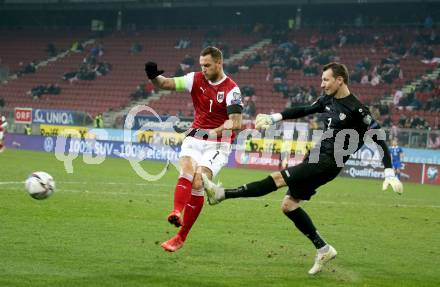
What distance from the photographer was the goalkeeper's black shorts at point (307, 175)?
907 centimetres

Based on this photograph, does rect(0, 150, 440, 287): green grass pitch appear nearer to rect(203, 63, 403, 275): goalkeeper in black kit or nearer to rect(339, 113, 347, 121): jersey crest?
rect(203, 63, 403, 275): goalkeeper in black kit

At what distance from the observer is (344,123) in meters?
9.12

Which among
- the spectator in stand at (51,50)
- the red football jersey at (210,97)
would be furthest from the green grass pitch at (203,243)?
the spectator in stand at (51,50)

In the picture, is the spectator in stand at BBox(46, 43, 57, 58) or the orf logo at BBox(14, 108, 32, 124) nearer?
the orf logo at BBox(14, 108, 32, 124)

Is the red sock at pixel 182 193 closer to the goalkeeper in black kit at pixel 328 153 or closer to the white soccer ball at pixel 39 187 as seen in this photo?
the goalkeeper in black kit at pixel 328 153

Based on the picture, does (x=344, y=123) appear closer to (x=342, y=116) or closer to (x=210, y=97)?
(x=342, y=116)

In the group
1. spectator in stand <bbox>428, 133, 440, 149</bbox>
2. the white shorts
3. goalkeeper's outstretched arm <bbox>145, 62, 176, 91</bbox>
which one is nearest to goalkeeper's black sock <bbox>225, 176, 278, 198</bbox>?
the white shorts

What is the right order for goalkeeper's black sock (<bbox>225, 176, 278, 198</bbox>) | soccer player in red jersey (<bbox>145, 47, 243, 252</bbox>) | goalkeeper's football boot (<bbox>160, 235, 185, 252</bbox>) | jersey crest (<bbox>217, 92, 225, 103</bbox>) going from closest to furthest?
goalkeeper's black sock (<bbox>225, 176, 278, 198</bbox>)
goalkeeper's football boot (<bbox>160, 235, 185, 252</bbox>)
soccer player in red jersey (<bbox>145, 47, 243, 252</bbox>)
jersey crest (<bbox>217, 92, 225, 103</bbox>)

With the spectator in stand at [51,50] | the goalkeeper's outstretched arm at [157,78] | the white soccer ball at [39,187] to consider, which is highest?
the spectator in stand at [51,50]

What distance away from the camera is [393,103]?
37.8m

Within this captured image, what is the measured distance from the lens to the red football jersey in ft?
33.3

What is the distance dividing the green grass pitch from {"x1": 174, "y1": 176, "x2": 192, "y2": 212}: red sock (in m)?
0.67

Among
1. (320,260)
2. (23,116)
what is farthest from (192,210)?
(23,116)

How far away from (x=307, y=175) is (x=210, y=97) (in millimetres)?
1917
